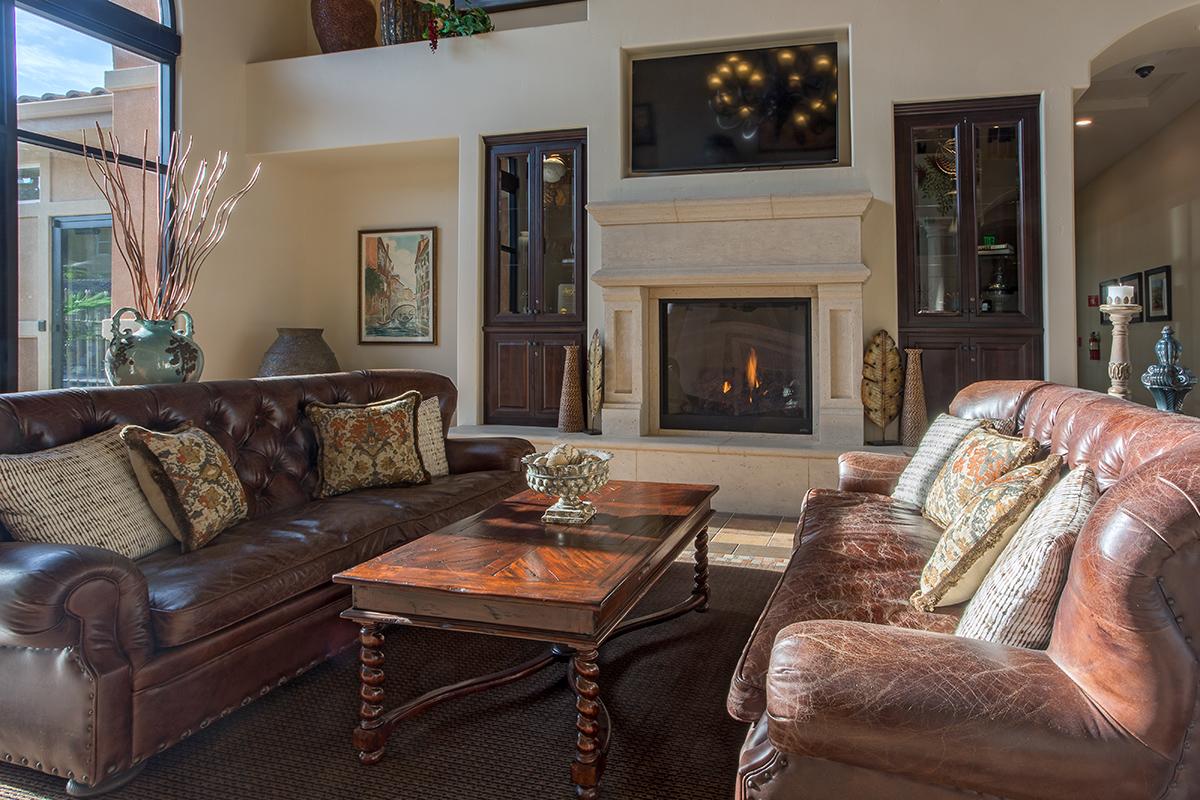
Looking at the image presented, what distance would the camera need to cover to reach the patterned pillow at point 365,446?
3113 mm

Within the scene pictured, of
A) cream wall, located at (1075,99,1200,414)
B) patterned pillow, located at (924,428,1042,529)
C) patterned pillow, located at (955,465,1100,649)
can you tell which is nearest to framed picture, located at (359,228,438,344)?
patterned pillow, located at (924,428,1042,529)

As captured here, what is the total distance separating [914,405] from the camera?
15.8 ft

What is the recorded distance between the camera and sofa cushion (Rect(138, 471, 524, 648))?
1.90 metres

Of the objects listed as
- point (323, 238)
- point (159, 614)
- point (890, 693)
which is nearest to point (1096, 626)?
point (890, 693)

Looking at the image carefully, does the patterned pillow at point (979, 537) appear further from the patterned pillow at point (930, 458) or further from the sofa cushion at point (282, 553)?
the sofa cushion at point (282, 553)

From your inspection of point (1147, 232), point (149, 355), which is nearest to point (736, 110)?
point (149, 355)

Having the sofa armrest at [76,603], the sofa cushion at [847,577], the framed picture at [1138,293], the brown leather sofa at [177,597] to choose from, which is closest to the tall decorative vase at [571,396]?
the brown leather sofa at [177,597]

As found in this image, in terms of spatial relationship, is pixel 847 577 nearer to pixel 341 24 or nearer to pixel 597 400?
pixel 597 400

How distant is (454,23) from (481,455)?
3654mm

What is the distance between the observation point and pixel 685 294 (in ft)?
17.4

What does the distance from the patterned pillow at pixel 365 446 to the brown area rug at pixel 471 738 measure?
747mm

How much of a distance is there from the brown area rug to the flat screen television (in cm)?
354

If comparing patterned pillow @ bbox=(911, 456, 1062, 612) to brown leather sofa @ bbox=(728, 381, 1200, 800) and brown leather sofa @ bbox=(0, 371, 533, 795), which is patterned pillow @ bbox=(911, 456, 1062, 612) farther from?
brown leather sofa @ bbox=(0, 371, 533, 795)

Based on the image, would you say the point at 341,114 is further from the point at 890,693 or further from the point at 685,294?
the point at 890,693
